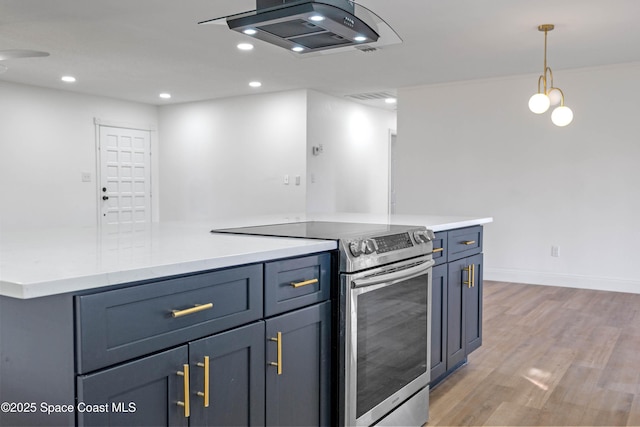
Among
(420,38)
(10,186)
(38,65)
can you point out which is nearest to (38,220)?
(10,186)

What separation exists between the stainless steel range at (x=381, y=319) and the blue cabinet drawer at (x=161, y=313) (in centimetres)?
40

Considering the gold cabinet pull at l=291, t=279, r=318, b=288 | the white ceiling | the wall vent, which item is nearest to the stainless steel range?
the gold cabinet pull at l=291, t=279, r=318, b=288

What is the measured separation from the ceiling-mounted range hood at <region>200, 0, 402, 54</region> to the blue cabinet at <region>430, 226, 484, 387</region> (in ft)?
3.26

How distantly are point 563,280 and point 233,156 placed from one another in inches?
174

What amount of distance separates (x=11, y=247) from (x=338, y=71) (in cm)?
446

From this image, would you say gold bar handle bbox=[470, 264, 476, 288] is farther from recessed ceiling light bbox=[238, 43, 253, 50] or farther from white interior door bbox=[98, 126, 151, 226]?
white interior door bbox=[98, 126, 151, 226]

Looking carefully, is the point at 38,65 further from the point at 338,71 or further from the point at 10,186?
the point at 338,71

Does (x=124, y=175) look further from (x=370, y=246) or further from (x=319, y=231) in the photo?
(x=370, y=246)

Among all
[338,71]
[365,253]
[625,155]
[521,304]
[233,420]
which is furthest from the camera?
[338,71]

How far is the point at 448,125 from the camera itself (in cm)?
616

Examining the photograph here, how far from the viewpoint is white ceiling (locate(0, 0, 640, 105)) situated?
3.60 metres

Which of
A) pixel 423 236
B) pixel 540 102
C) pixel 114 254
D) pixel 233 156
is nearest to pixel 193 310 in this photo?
pixel 114 254

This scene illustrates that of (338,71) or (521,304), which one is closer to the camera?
(521,304)

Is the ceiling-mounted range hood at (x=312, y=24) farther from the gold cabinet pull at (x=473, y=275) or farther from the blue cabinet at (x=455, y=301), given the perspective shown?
the gold cabinet pull at (x=473, y=275)
